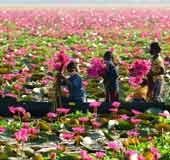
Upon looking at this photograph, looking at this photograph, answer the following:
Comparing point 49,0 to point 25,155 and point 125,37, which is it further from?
point 25,155

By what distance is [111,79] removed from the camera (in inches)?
543

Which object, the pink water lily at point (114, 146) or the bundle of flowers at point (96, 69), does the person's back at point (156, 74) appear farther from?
the pink water lily at point (114, 146)

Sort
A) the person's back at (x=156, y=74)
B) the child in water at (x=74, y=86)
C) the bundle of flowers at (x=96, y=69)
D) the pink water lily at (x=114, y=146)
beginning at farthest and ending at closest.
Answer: the person's back at (x=156, y=74), the child in water at (x=74, y=86), the bundle of flowers at (x=96, y=69), the pink water lily at (x=114, y=146)

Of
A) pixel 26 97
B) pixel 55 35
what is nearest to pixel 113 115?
pixel 26 97

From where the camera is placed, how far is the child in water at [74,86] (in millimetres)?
13266

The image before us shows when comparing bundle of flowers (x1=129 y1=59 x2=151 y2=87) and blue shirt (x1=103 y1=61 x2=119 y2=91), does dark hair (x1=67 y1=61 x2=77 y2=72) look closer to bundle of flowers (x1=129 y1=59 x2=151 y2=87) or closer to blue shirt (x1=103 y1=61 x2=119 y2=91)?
blue shirt (x1=103 y1=61 x2=119 y2=91)

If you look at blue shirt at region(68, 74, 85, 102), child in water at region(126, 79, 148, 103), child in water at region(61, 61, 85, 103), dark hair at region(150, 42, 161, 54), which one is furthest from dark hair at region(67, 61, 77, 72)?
dark hair at region(150, 42, 161, 54)

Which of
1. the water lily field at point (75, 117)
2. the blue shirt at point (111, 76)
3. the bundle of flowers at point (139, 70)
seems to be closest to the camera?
the water lily field at point (75, 117)

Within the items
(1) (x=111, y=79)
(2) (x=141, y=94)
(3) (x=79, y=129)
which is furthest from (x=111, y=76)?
(3) (x=79, y=129)

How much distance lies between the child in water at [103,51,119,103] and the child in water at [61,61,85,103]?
605 mm

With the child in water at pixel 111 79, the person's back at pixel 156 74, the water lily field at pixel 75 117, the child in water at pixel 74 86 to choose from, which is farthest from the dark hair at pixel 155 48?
the child in water at pixel 74 86

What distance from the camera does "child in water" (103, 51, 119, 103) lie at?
13.7 metres

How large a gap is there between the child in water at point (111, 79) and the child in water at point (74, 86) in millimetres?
605

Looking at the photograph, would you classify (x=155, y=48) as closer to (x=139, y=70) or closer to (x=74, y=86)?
(x=139, y=70)
